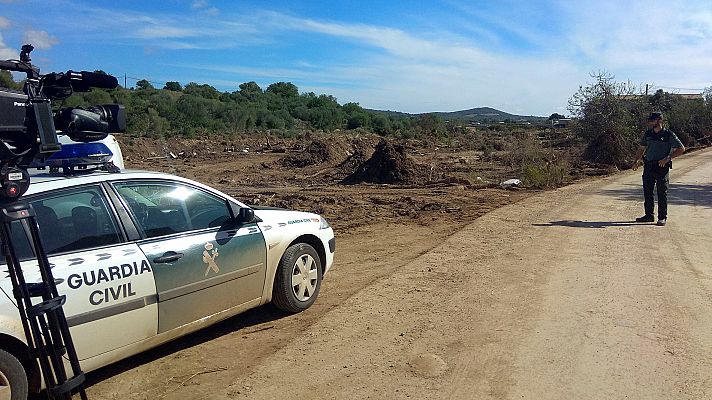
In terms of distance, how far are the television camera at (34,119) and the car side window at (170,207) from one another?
1.76m

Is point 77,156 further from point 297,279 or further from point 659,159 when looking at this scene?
point 659,159

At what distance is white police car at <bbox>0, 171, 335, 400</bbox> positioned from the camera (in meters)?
3.91

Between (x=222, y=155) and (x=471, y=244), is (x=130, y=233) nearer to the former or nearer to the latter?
(x=471, y=244)

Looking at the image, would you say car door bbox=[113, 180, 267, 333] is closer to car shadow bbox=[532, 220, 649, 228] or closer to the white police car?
the white police car

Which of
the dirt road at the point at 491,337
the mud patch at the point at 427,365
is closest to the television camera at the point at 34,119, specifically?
the dirt road at the point at 491,337

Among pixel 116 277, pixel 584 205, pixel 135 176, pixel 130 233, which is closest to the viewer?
pixel 116 277

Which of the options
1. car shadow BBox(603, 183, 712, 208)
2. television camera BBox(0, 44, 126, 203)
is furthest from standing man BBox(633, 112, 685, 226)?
television camera BBox(0, 44, 126, 203)

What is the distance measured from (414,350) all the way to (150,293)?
211 cm

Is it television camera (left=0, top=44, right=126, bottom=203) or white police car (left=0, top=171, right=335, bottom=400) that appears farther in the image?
white police car (left=0, top=171, right=335, bottom=400)

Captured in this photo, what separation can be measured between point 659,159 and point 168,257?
28.1 ft

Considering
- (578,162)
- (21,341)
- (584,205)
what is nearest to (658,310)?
(21,341)

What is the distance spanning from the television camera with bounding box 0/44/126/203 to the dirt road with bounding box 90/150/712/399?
7.11ft

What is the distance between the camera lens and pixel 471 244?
883 cm

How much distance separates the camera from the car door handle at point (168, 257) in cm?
448
